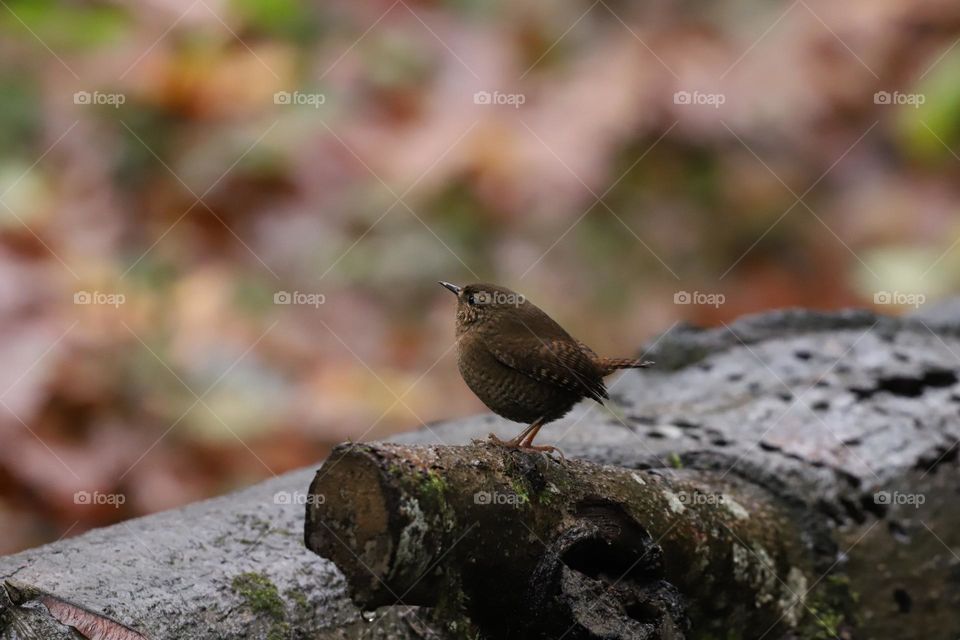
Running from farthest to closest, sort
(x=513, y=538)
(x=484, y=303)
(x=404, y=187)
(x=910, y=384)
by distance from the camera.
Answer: (x=404, y=187)
(x=910, y=384)
(x=484, y=303)
(x=513, y=538)

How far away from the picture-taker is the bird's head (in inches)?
85.4

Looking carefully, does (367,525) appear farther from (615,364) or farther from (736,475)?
(736,475)

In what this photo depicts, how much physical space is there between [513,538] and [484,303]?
73 centimetres

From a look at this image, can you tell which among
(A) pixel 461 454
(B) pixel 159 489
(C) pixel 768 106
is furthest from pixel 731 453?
(C) pixel 768 106

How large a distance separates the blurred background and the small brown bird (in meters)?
1.57

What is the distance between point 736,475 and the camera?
2.25 metres

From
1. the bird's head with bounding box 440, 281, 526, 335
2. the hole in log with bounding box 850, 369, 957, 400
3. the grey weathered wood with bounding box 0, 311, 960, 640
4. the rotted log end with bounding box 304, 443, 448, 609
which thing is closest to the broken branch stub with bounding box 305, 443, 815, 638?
the rotted log end with bounding box 304, 443, 448, 609

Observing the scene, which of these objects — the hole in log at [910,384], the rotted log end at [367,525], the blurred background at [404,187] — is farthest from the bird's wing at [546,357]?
the blurred background at [404,187]

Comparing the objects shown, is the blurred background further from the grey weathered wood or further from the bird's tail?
the bird's tail

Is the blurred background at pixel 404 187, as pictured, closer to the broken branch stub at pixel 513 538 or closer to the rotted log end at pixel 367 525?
the broken branch stub at pixel 513 538

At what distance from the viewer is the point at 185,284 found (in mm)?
4059

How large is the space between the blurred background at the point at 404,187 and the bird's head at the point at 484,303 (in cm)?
153

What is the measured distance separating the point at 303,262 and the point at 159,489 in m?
1.17

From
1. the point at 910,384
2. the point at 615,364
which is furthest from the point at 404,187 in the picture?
the point at 615,364
